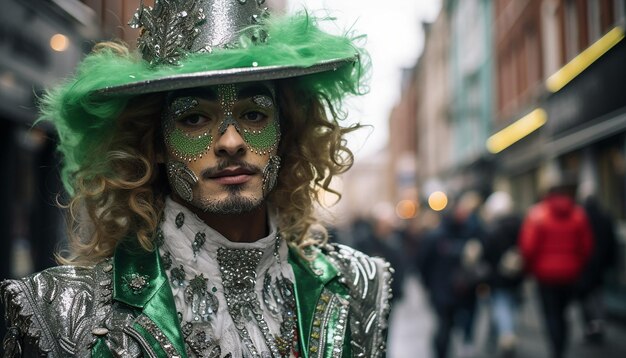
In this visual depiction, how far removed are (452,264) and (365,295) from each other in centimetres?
586

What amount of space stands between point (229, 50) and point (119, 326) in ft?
2.67

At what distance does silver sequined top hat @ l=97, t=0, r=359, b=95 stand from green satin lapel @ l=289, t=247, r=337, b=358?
2.21 feet

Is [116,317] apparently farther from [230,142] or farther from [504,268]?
[504,268]

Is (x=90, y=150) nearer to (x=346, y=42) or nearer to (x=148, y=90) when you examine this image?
(x=148, y=90)

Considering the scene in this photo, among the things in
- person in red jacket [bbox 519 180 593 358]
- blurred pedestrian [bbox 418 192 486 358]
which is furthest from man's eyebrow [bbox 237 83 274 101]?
blurred pedestrian [bbox 418 192 486 358]

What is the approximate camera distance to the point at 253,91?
2.41 m

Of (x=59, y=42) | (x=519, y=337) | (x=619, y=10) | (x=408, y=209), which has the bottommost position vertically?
(x=519, y=337)

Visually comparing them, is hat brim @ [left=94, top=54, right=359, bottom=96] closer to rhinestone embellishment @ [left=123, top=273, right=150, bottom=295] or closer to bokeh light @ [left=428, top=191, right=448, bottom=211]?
rhinestone embellishment @ [left=123, top=273, right=150, bottom=295]

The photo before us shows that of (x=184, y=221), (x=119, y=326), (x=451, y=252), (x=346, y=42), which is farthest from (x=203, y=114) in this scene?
(x=451, y=252)

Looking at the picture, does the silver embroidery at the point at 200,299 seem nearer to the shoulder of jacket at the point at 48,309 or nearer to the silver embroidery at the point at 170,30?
the shoulder of jacket at the point at 48,309

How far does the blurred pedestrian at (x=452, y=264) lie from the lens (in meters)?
8.16

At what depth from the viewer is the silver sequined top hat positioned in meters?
2.22

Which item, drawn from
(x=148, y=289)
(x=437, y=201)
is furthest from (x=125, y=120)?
(x=437, y=201)

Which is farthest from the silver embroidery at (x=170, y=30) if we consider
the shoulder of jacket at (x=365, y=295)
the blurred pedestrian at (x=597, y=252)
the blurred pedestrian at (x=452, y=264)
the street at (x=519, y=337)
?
the street at (x=519, y=337)
